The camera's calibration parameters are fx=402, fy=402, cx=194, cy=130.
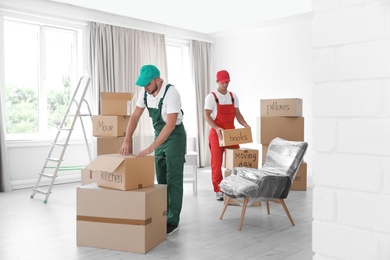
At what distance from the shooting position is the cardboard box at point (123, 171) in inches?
110

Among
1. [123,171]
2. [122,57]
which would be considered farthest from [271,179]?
[122,57]

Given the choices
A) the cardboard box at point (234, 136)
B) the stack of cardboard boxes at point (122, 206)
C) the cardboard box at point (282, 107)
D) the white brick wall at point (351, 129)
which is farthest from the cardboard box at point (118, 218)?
the cardboard box at point (282, 107)

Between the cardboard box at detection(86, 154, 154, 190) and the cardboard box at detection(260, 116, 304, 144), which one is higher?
the cardboard box at detection(260, 116, 304, 144)

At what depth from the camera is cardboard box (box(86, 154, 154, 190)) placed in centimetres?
279

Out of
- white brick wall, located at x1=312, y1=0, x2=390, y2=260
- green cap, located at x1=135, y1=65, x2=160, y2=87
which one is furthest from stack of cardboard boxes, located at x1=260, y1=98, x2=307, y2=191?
white brick wall, located at x1=312, y1=0, x2=390, y2=260

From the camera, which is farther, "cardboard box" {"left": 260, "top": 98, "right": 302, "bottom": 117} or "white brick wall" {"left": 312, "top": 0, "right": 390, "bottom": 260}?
"cardboard box" {"left": 260, "top": 98, "right": 302, "bottom": 117}

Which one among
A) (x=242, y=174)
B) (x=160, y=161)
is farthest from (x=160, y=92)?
(x=242, y=174)

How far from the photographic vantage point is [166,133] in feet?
10.2

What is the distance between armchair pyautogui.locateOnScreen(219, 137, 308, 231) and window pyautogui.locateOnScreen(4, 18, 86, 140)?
363 cm

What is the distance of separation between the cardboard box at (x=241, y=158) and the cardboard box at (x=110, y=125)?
1.31m

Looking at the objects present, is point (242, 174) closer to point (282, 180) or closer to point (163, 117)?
point (282, 180)

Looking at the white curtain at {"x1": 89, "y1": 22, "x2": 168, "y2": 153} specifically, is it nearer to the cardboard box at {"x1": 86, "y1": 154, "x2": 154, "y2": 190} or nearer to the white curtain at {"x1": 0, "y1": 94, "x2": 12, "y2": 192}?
the white curtain at {"x1": 0, "y1": 94, "x2": 12, "y2": 192}

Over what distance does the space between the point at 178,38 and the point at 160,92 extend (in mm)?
4823

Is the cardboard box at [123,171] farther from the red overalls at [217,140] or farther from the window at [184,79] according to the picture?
the window at [184,79]
